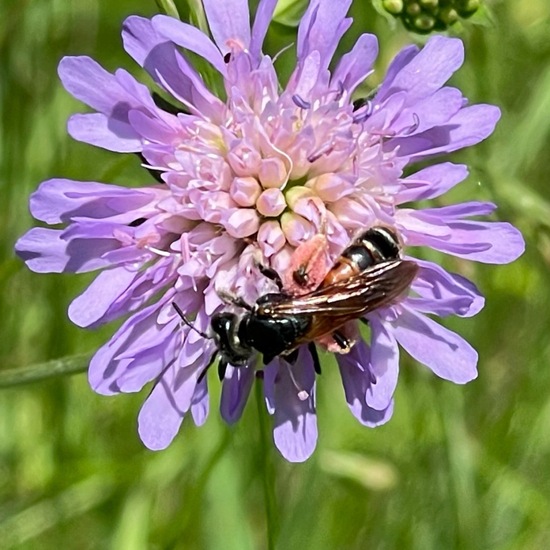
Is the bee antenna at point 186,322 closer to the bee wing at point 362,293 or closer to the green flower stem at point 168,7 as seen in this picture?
the bee wing at point 362,293

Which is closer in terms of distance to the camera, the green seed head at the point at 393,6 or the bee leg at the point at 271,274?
the bee leg at the point at 271,274

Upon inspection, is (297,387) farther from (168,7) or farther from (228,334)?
(168,7)

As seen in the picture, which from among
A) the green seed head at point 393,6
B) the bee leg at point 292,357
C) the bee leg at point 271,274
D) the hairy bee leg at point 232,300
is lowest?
the bee leg at point 292,357

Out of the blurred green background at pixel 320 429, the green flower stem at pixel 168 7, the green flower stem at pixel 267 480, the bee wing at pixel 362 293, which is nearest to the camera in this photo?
the bee wing at pixel 362 293

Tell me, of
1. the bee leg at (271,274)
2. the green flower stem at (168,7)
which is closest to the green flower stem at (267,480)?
the bee leg at (271,274)

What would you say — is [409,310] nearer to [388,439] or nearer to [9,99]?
[388,439]

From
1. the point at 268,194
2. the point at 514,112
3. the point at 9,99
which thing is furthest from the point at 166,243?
the point at 514,112

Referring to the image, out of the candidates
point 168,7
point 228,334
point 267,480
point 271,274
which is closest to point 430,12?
point 168,7
